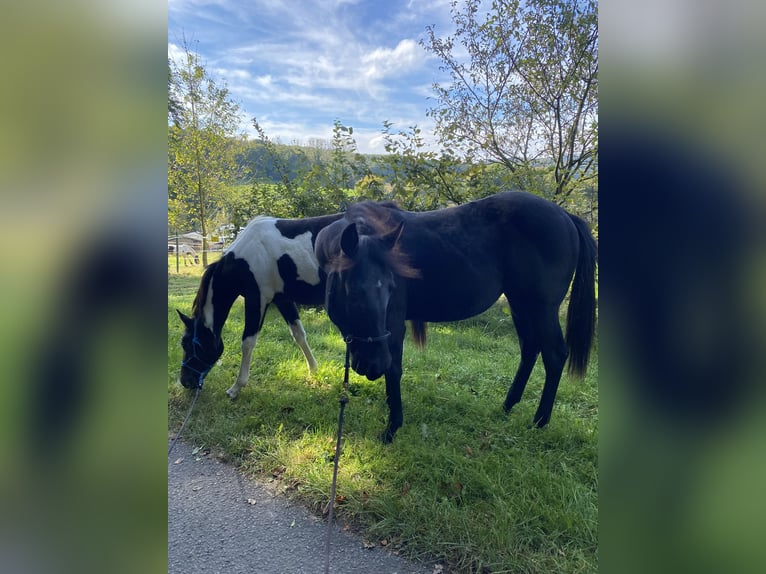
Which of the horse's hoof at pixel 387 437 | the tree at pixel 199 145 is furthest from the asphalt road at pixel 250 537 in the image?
the tree at pixel 199 145

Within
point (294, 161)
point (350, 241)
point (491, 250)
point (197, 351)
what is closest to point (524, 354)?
point (491, 250)

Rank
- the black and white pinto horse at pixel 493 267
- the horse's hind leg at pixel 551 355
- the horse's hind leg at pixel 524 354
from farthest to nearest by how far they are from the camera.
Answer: the horse's hind leg at pixel 524 354 → the horse's hind leg at pixel 551 355 → the black and white pinto horse at pixel 493 267

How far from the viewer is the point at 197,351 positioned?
3869mm

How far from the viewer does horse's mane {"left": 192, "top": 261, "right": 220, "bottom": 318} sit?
12.7ft

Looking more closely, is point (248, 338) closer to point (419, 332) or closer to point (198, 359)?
point (198, 359)

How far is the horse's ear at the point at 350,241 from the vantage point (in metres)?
2.40

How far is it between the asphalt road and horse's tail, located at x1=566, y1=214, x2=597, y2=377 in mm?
2025

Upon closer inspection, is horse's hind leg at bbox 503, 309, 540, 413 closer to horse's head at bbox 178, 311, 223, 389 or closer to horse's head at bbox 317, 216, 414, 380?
horse's head at bbox 317, 216, 414, 380

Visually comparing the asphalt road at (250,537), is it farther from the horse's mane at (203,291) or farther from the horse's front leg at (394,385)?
the horse's mane at (203,291)

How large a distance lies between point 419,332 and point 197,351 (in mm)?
2192

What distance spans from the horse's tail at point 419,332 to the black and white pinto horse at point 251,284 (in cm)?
105
